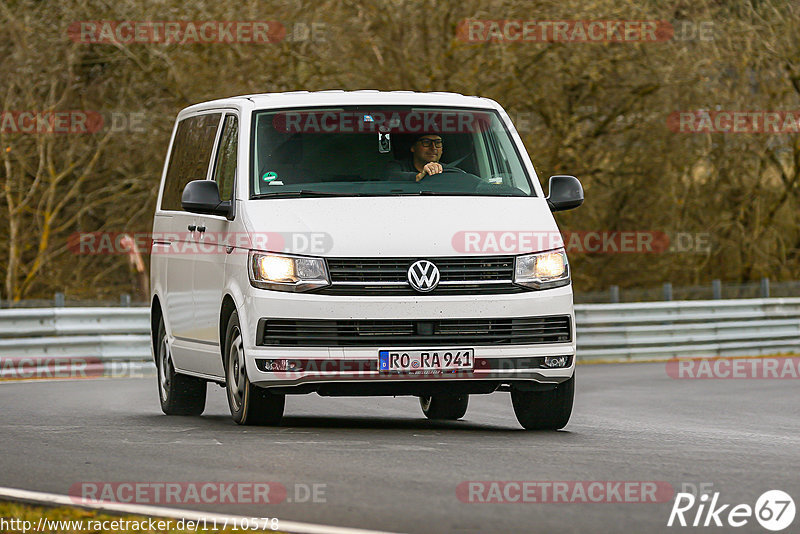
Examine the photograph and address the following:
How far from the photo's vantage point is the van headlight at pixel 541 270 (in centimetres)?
1030

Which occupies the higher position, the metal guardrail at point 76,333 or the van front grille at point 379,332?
the van front grille at point 379,332

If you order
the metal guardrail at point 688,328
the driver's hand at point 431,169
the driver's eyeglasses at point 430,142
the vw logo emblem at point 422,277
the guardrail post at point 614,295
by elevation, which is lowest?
the metal guardrail at point 688,328

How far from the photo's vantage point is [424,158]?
36.6 ft

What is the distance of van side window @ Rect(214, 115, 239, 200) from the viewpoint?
36.8 feet

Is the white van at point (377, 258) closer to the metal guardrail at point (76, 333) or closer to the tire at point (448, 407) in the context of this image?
the tire at point (448, 407)

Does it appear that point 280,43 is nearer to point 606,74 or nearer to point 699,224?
point 606,74

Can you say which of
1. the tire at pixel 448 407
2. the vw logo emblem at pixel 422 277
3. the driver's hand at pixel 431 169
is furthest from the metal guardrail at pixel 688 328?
the vw logo emblem at pixel 422 277

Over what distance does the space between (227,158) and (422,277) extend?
2049 millimetres

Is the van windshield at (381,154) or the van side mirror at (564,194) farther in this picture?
the van side mirror at (564,194)

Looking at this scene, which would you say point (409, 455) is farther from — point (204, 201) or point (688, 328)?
point (688, 328)

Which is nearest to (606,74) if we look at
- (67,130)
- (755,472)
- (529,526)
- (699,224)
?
(699,224)

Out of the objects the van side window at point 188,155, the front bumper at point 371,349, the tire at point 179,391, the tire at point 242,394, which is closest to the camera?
the front bumper at point 371,349

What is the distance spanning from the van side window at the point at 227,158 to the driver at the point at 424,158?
43.8 inches

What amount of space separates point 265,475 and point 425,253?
8.05 ft
